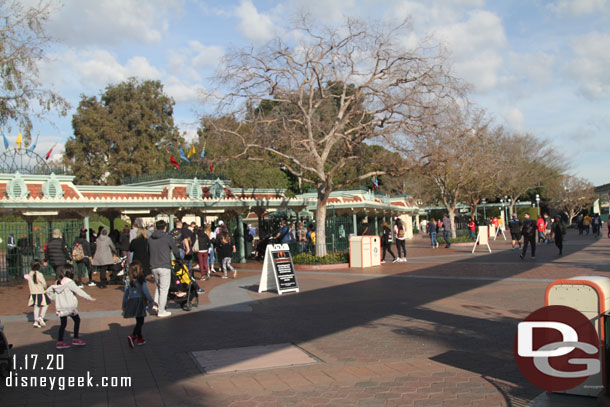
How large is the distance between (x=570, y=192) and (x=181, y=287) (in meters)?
60.3

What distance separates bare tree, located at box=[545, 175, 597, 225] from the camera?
202 ft

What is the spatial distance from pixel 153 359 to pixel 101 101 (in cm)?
4660

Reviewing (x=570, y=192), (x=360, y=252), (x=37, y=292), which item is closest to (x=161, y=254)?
(x=37, y=292)

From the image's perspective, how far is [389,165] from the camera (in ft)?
72.4

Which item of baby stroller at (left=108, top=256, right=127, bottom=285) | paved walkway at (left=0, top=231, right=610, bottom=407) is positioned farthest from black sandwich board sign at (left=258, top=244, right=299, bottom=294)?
baby stroller at (left=108, top=256, right=127, bottom=285)

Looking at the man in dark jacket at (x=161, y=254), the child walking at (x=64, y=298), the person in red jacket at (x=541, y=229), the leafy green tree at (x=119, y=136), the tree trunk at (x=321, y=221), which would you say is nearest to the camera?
the child walking at (x=64, y=298)

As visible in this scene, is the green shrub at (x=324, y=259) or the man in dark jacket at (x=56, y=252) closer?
the man in dark jacket at (x=56, y=252)

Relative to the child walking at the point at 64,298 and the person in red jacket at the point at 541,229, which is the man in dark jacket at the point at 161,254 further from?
the person in red jacket at the point at 541,229

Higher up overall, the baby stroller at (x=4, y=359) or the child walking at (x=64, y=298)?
the child walking at (x=64, y=298)

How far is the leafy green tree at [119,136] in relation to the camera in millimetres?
46812

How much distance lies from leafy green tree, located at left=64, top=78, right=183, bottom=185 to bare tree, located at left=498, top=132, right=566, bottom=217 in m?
26.7

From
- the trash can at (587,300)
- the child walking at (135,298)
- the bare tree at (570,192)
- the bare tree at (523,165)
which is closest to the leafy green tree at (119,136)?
the bare tree at (523,165)

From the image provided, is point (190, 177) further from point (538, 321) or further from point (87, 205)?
point (538, 321)

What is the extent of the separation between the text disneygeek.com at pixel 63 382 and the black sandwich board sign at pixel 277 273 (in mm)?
7139
